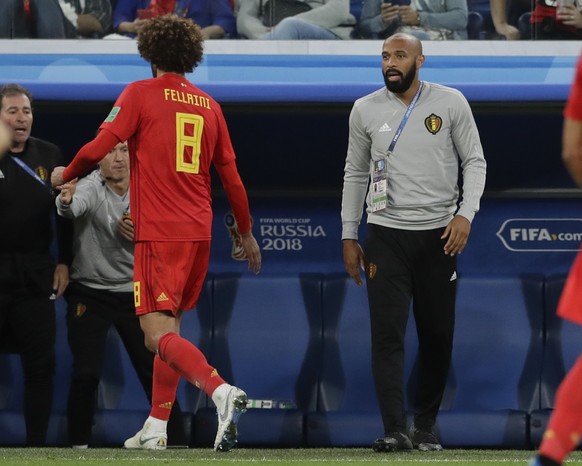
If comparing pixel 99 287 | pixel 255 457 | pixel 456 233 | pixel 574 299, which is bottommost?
pixel 255 457

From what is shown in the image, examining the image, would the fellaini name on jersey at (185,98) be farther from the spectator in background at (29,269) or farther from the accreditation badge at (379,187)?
the spectator in background at (29,269)

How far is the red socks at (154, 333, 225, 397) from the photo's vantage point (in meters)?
4.99

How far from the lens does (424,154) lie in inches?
220

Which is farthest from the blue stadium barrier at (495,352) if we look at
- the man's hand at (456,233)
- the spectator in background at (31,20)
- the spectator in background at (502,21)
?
the spectator in background at (31,20)

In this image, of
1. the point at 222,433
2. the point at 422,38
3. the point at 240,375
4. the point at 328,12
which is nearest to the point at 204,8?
the point at 328,12

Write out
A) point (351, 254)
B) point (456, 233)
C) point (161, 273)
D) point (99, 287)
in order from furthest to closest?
point (99, 287), point (351, 254), point (456, 233), point (161, 273)

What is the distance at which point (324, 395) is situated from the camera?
722 cm

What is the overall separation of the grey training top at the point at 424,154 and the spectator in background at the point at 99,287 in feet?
5.09

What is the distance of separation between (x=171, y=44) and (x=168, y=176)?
1.74 feet

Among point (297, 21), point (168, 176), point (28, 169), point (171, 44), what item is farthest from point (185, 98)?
point (297, 21)

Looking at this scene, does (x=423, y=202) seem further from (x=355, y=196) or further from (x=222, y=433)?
(x=222, y=433)

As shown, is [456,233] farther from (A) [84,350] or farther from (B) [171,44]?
(A) [84,350]

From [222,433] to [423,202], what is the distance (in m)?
1.29

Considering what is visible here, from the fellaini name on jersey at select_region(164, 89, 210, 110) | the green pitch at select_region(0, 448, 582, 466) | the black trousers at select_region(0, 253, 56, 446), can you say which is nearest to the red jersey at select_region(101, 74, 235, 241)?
the fellaini name on jersey at select_region(164, 89, 210, 110)
